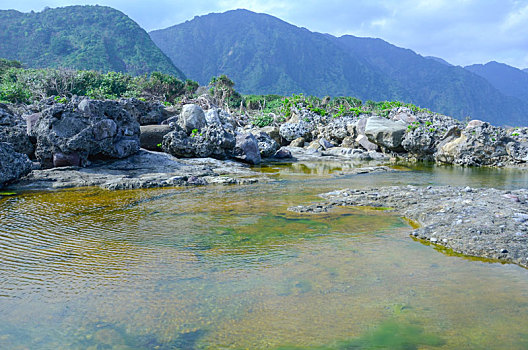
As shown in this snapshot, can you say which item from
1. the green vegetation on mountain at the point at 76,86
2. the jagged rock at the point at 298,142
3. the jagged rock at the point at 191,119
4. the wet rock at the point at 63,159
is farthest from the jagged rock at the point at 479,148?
the green vegetation on mountain at the point at 76,86

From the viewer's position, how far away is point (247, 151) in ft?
53.4

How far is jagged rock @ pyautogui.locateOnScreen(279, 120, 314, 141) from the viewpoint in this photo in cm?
2523

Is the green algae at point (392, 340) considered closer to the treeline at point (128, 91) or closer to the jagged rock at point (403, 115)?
the jagged rock at point (403, 115)

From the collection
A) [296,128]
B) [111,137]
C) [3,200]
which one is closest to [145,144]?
[111,137]

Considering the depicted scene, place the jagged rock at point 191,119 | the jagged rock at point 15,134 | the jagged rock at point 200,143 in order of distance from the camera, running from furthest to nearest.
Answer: the jagged rock at point 191,119 < the jagged rock at point 200,143 < the jagged rock at point 15,134

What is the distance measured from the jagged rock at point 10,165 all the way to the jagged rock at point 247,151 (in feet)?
27.5

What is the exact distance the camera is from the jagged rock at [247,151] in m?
16.2

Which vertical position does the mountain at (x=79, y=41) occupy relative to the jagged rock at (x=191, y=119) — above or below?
above

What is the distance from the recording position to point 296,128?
83.8 feet

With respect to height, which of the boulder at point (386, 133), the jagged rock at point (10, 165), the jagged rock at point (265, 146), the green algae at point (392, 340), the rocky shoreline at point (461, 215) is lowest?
the green algae at point (392, 340)

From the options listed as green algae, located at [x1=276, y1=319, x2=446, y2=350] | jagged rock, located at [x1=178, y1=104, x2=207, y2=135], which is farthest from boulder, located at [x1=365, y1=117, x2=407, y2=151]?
green algae, located at [x1=276, y1=319, x2=446, y2=350]

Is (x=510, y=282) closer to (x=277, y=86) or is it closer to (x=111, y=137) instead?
(x=111, y=137)

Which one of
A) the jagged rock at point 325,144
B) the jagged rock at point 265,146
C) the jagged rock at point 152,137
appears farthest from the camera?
the jagged rock at point 325,144

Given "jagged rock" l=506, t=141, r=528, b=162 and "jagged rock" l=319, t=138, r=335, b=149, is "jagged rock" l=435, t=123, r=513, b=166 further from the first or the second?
"jagged rock" l=319, t=138, r=335, b=149
